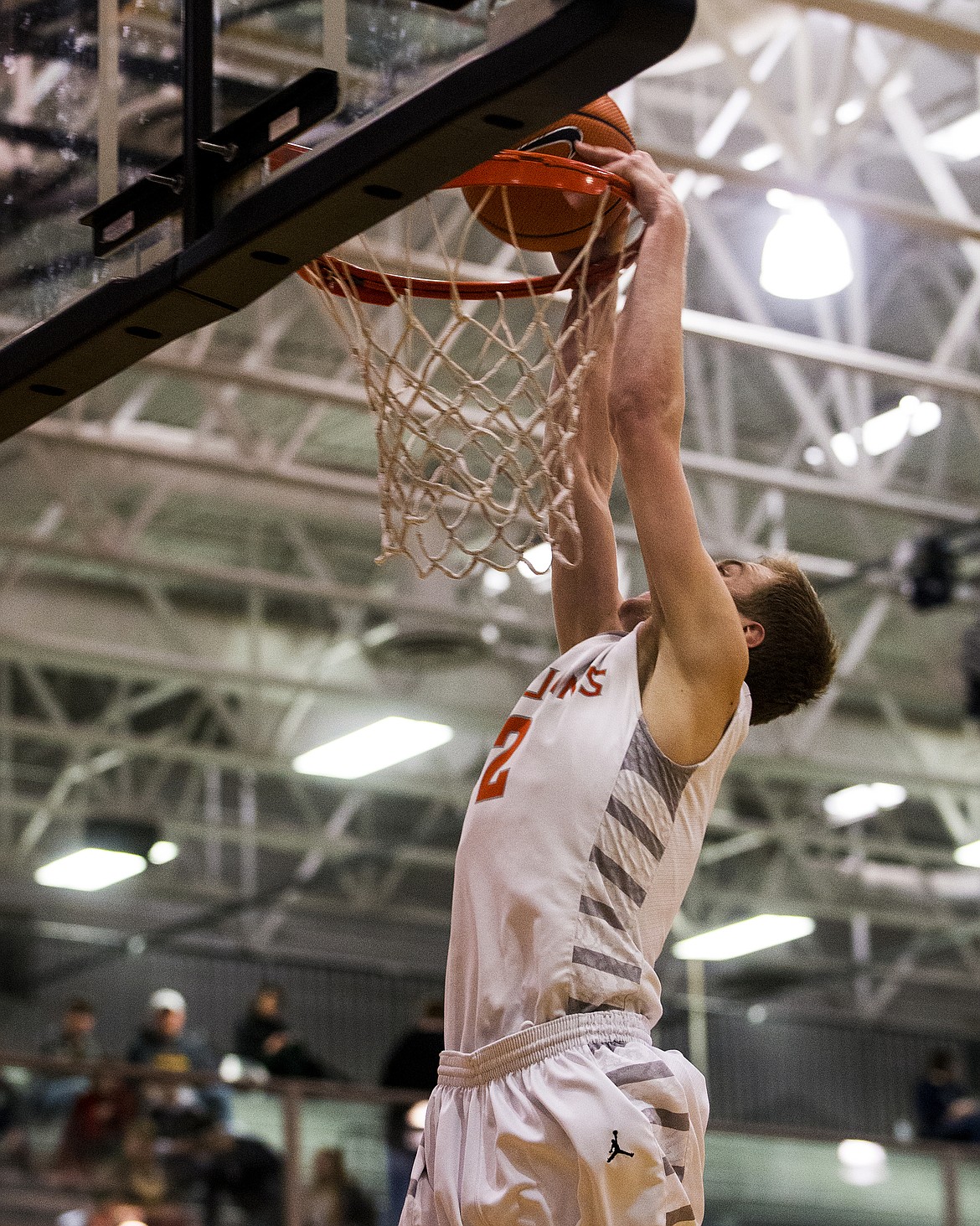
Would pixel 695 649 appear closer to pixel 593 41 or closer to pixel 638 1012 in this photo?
pixel 638 1012

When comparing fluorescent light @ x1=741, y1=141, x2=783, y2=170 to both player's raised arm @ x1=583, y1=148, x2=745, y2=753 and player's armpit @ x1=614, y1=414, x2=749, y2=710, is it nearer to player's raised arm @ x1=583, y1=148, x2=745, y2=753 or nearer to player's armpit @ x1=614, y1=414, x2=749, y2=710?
player's raised arm @ x1=583, y1=148, x2=745, y2=753

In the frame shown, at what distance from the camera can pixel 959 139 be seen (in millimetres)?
12117

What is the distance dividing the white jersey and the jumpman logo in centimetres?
22

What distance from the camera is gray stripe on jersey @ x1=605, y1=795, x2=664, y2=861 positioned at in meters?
3.22

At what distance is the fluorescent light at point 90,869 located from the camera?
19.0m

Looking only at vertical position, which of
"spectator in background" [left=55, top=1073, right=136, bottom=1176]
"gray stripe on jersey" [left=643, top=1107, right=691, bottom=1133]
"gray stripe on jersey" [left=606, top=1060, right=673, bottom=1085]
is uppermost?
"spectator in background" [left=55, top=1073, right=136, bottom=1176]

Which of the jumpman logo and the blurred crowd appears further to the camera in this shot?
the blurred crowd

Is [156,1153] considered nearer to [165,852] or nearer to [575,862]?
[575,862]

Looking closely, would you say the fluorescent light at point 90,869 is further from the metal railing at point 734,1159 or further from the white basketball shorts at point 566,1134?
the white basketball shorts at point 566,1134

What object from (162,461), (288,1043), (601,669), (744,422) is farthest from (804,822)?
(601,669)

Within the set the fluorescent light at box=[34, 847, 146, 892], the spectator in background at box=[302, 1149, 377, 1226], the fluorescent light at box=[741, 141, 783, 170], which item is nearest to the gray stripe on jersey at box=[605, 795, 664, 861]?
the spectator in background at box=[302, 1149, 377, 1226]

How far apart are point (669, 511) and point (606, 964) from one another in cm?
75

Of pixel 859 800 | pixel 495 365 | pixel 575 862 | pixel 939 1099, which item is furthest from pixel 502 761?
pixel 859 800

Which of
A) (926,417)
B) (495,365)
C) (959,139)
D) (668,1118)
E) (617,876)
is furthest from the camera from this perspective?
(926,417)
